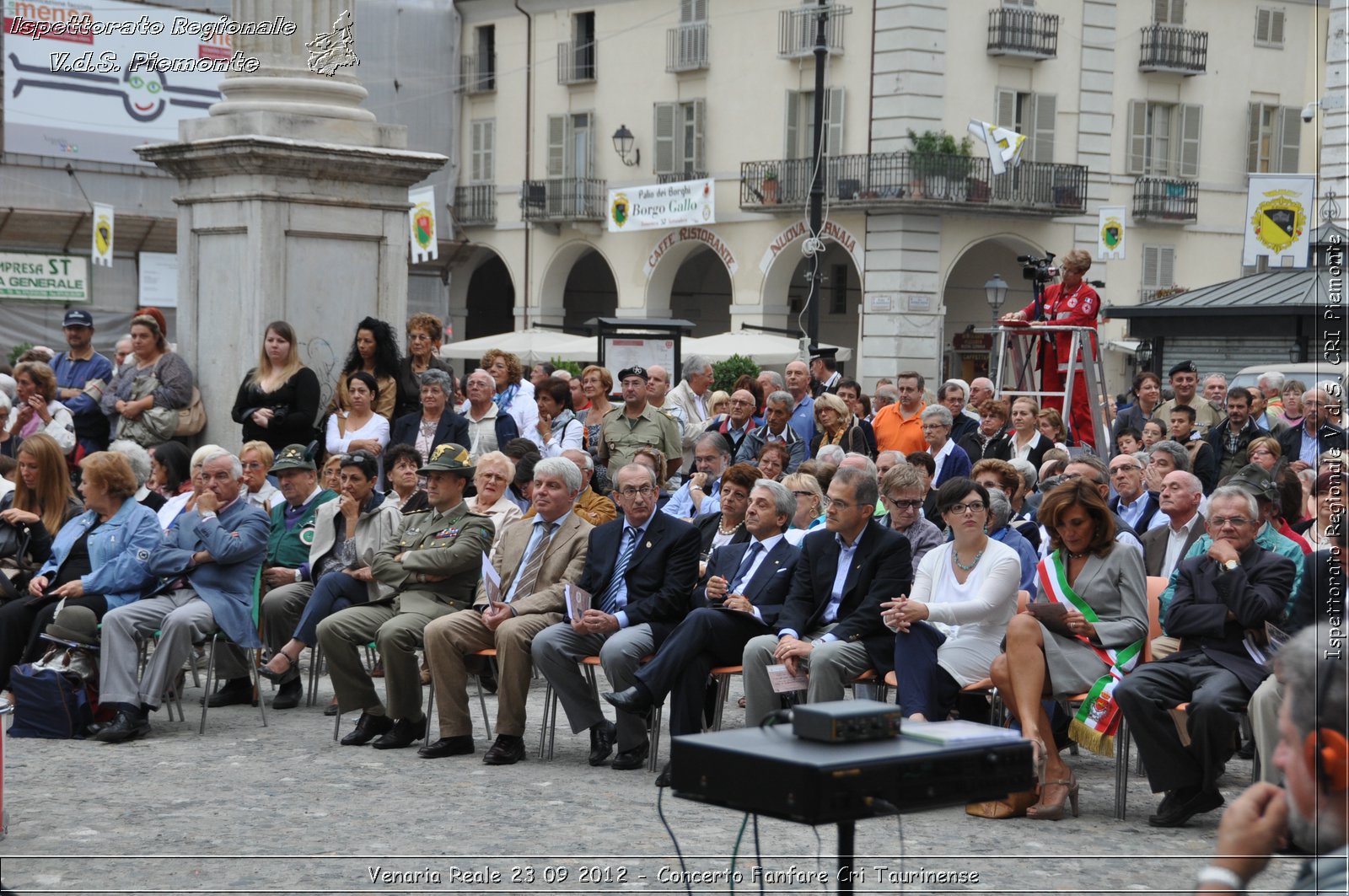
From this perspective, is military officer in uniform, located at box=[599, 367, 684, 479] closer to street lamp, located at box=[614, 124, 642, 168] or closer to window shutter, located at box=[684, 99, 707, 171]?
window shutter, located at box=[684, 99, 707, 171]

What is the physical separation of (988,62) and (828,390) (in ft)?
67.7

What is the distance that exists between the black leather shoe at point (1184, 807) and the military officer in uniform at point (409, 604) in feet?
12.2

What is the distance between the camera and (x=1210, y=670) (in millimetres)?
7305

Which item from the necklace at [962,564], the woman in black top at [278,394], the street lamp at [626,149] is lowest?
the necklace at [962,564]

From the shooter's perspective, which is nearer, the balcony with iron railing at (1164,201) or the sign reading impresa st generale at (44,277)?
the sign reading impresa st generale at (44,277)

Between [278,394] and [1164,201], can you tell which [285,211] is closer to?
[278,394]

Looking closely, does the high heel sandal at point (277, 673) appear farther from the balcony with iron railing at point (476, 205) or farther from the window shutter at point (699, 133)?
the balcony with iron railing at point (476, 205)

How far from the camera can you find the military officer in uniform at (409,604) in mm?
8883

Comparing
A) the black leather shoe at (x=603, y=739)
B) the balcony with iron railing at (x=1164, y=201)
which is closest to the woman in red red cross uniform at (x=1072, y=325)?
the black leather shoe at (x=603, y=739)

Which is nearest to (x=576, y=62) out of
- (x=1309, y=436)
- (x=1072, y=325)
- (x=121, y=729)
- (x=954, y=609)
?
(x=1072, y=325)

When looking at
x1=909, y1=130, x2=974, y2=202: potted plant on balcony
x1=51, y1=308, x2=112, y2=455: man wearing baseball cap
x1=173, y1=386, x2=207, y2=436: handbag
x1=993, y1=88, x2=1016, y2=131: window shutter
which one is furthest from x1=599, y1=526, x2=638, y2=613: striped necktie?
x1=993, y1=88, x2=1016, y2=131: window shutter

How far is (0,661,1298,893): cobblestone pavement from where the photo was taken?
6242 mm

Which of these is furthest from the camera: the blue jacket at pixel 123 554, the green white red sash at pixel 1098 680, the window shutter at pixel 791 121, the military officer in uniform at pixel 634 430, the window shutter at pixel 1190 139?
the window shutter at pixel 1190 139

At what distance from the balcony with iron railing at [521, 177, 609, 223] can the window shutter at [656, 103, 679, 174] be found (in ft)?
5.41
